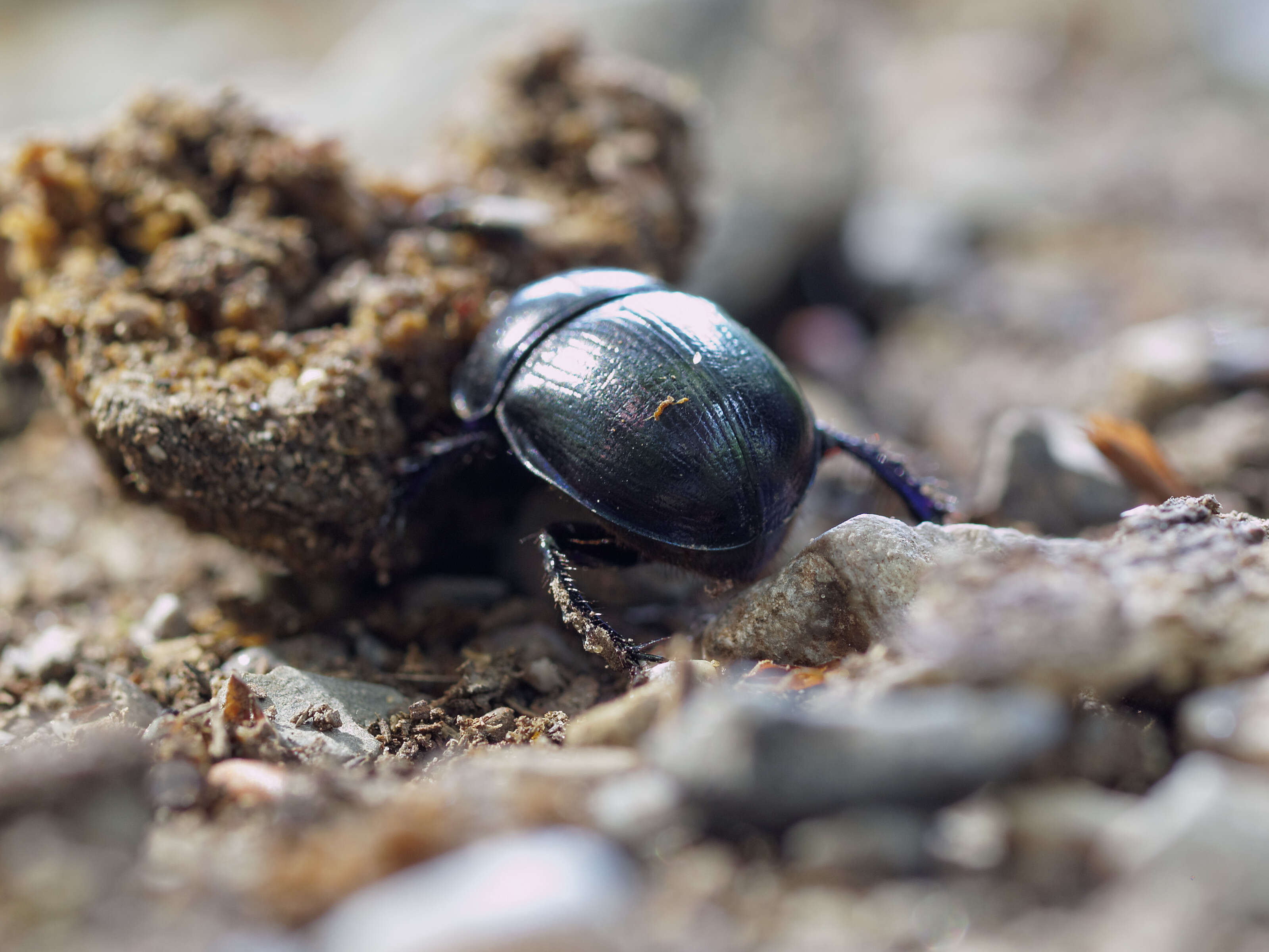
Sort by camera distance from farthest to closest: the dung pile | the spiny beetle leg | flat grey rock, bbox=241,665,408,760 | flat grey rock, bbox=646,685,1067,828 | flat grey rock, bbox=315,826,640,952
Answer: the spiny beetle leg
the dung pile
flat grey rock, bbox=241,665,408,760
flat grey rock, bbox=646,685,1067,828
flat grey rock, bbox=315,826,640,952

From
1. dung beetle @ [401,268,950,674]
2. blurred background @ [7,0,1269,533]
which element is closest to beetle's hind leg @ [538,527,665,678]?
dung beetle @ [401,268,950,674]

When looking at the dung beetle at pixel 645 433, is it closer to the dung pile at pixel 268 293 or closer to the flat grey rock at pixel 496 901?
the dung pile at pixel 268 293

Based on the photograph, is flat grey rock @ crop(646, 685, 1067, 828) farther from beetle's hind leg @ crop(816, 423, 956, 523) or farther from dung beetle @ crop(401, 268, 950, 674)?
beetle's hind leg @ crop(816, 423, 956, 523)

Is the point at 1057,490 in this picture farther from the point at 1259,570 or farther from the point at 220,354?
the point at 220,354

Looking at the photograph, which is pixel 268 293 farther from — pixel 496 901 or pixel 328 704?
pixel 496 901

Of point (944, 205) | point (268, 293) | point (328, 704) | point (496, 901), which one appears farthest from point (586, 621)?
point (944, 205)

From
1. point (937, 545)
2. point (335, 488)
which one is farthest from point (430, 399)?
point (937, 545)

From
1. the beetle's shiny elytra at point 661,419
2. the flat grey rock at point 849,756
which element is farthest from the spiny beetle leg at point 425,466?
the flat grey rock at point 849,756
